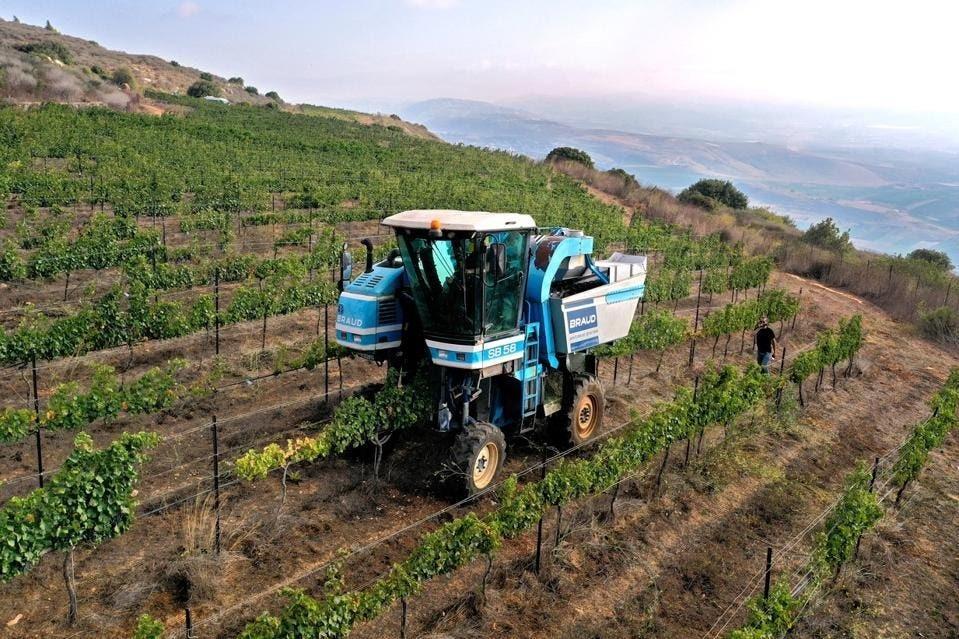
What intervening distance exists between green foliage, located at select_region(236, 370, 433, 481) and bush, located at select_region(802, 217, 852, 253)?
27.4 meters

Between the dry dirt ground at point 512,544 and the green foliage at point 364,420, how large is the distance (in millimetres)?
694

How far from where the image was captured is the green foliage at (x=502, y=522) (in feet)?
17.2

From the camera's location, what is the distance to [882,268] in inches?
983

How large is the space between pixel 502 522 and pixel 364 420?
2.12m

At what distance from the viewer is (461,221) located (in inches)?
296

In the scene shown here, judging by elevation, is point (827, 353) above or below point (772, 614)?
above

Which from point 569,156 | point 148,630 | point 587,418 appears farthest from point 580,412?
point 569,156

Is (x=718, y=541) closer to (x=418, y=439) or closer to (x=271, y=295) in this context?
(x=418, y=439)

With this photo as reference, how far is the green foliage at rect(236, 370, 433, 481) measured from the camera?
7535 mm

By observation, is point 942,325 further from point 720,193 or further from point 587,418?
point 720,193

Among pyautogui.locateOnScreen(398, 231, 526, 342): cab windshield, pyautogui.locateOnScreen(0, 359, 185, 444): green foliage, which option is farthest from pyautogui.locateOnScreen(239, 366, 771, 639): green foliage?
pyautogui.locateOnScreen(0, 359, 185, 444): green foliage

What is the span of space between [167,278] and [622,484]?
10443mm

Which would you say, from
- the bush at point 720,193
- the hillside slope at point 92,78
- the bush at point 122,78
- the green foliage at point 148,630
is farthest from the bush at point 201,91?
the green foliage at point 148,630

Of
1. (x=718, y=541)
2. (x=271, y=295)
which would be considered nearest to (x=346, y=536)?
(x=718, y=541)
